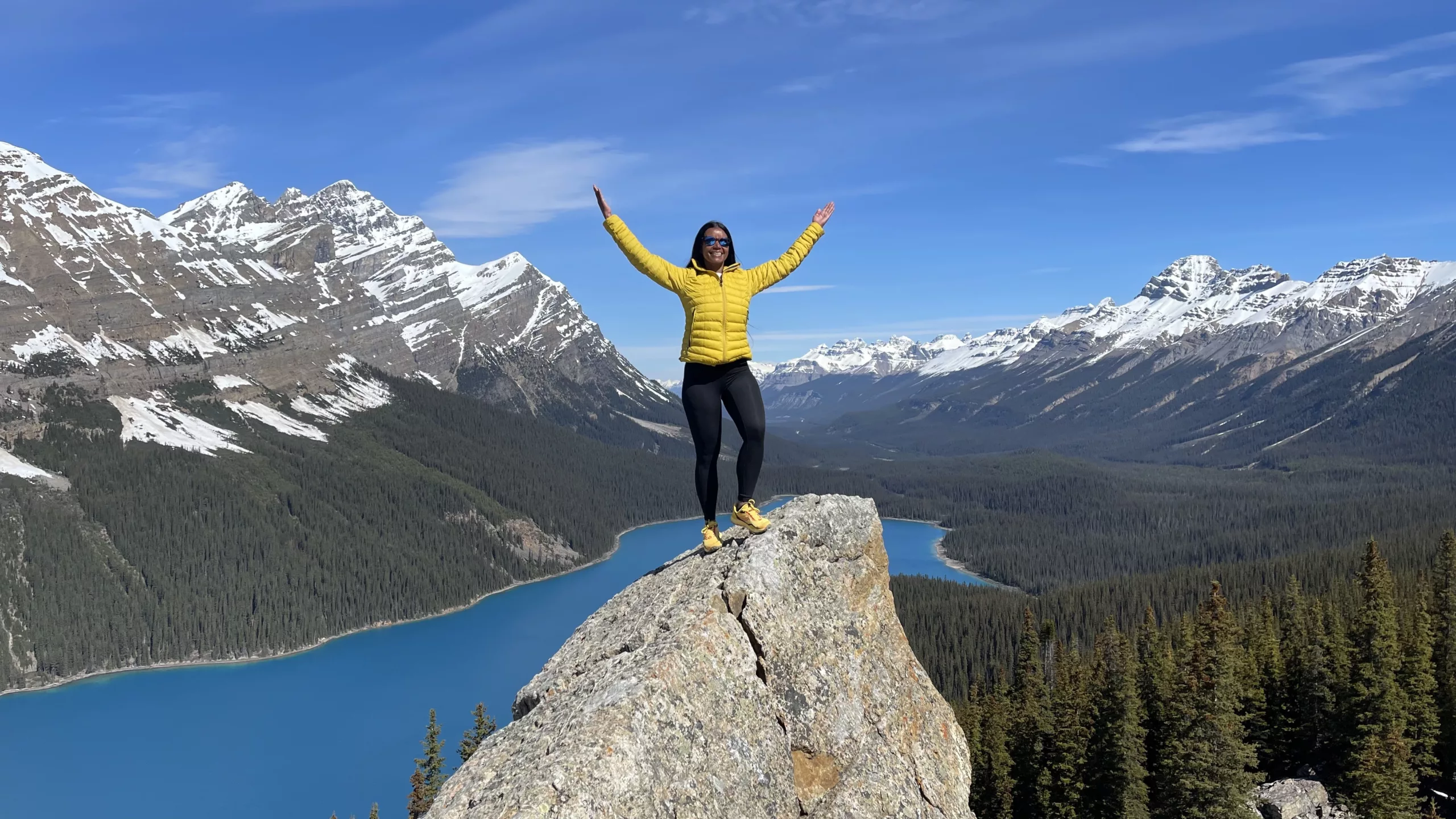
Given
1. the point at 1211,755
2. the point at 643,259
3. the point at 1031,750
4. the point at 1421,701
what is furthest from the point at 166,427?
the point at 643,259

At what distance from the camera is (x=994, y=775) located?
154 ft

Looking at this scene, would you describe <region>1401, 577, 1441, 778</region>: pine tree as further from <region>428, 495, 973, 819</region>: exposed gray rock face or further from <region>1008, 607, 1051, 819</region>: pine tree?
<region>428, 495, 973, 819</region>: exposed gray rock face

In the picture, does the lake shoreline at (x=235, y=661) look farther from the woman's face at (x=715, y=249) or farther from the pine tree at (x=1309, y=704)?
the woman's face at (x=715, y=249)

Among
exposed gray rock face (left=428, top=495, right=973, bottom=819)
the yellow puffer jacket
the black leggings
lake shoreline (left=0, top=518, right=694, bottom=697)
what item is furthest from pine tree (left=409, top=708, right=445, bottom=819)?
lake shoreline (left=0, top=518, right=694, bottom=697)

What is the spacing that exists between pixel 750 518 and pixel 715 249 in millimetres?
3559

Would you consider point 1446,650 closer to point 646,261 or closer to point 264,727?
point 646,261

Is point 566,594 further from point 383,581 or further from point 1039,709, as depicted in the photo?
point 1039,709

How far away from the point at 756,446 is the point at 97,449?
178 m

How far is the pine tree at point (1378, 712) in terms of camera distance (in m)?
33.5

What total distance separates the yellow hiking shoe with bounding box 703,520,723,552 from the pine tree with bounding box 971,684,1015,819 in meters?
36.8

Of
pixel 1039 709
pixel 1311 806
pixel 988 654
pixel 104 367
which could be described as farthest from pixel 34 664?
pixel 1311 806

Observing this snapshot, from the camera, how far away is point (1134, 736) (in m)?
40.3

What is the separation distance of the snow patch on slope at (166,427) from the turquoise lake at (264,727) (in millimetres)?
62003

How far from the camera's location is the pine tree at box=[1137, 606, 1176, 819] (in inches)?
1447
